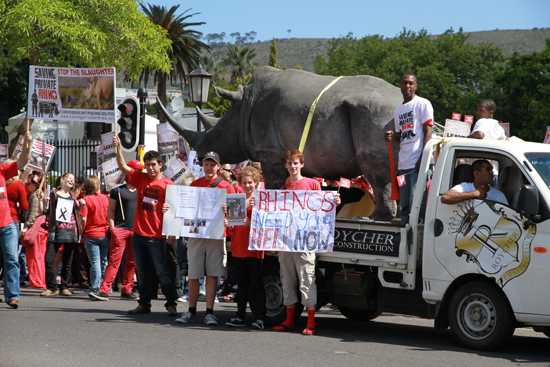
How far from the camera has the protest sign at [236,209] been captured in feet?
38.7

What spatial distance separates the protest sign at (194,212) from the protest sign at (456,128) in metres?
3.24

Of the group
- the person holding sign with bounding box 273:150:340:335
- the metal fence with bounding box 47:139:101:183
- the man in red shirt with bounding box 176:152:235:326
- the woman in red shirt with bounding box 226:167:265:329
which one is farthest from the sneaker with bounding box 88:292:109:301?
the metal fence with bounding box 47:139:101:183

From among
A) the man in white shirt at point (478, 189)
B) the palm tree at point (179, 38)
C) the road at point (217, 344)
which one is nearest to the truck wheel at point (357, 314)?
the road at point (217, 344)

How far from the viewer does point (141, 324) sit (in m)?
11.8

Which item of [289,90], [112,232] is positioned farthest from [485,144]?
[112,232]

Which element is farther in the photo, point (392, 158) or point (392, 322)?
point (392, 322)

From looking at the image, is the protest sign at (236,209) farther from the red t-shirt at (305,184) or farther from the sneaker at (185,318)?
the sneaker at (185,318)

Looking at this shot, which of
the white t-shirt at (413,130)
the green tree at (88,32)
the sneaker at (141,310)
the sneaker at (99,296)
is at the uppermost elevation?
the green tree at (88,32)

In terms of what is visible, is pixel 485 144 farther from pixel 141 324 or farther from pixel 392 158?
pixel 141 324

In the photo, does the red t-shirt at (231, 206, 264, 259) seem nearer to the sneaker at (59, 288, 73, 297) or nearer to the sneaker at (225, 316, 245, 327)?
the sneaker at (225, 316, 245, 327)

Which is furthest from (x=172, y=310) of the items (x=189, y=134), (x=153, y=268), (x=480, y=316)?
(x=480, y=316)

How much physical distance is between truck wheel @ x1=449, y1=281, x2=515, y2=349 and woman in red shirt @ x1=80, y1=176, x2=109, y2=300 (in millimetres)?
6916

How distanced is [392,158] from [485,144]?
1413mm

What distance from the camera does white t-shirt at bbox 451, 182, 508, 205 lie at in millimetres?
10125
